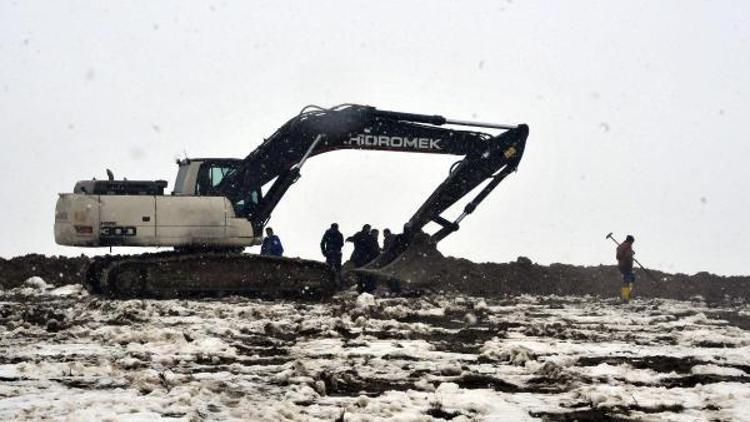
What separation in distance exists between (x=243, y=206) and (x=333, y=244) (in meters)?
3.23

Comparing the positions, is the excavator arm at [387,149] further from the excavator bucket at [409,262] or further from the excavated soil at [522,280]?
the excavated soil at [522,280]

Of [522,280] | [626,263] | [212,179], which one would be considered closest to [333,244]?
[212,179]

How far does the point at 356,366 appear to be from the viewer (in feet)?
27.0

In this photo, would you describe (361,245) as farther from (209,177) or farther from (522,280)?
(522,280)

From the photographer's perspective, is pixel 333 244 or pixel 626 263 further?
pixel 626 263

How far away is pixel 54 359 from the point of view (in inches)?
336

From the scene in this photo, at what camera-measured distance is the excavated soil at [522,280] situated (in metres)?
26.0

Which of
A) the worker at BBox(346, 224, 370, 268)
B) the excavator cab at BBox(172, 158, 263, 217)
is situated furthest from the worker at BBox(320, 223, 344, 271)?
the excavator cab at BBox(172, 158, 263, 217)

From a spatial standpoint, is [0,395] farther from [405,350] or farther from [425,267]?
[425,267]

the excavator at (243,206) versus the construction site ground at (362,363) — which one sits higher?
the excavator at (243,206)

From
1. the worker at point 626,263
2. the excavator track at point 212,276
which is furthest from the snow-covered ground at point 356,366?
the worker at point 626,263

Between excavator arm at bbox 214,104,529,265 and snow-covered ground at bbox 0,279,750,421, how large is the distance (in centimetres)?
414

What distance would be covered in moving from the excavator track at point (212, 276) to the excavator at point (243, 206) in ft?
0.07

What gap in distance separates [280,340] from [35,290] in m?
13.8
